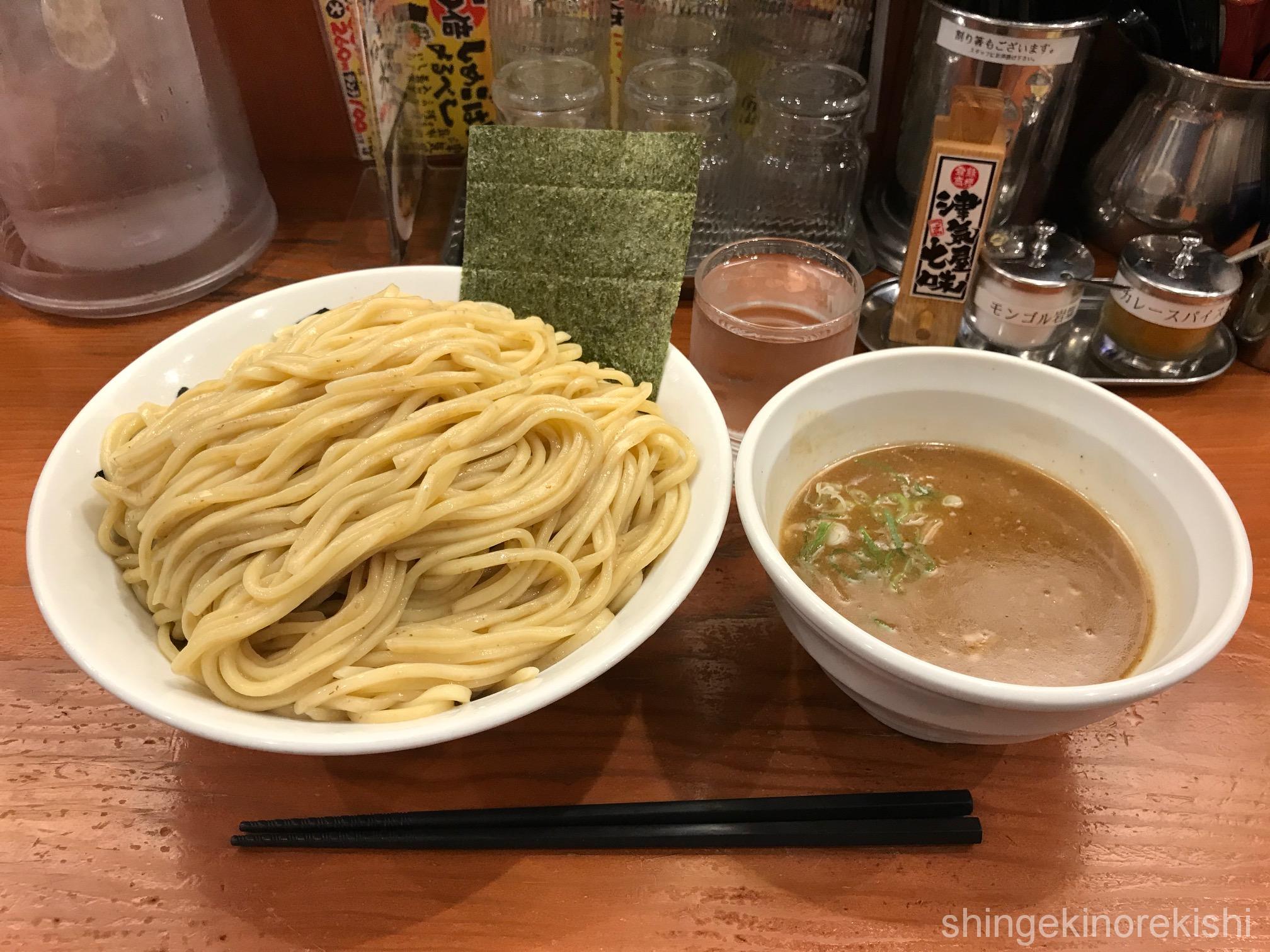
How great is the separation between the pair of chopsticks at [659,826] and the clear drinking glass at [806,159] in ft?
4.61

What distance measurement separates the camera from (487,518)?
3.75 feet

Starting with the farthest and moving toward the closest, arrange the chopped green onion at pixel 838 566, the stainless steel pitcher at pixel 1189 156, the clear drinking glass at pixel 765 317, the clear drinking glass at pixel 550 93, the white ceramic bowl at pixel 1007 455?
the clear drinking glass at pixel 550 93 < the stainless steel pitcher at pixel 1189 156 < the clear drinking glass at pixel 765 317 < the chopped green onion at pixel 838 566 < the white ceramic bowl at pixel 1007 455

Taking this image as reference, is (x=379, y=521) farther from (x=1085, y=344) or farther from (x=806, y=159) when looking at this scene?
(x=1085, y=344)

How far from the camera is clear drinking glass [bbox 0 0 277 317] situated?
1687 mm

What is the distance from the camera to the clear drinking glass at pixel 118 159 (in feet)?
5.53

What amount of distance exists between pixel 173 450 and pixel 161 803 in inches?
18.6

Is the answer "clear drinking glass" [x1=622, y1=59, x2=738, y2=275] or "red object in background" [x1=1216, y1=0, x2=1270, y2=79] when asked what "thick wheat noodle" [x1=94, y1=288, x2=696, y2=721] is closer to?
"clear drinking glass" [x1=622, y1=59, x2=738, y2=275]

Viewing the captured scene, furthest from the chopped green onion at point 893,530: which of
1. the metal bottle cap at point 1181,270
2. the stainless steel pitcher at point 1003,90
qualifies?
the stainless steel pitcher at point 1003,90

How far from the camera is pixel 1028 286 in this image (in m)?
1.68

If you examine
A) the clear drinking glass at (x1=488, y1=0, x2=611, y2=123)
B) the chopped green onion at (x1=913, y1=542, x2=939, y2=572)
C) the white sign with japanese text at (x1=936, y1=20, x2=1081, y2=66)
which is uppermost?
the white sign with japanese text at (x1=936, y1=20, x2=1081, y2=66)

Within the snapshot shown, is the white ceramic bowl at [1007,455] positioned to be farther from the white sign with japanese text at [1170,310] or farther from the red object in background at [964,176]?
the white sign with japanese text at [1170,310]

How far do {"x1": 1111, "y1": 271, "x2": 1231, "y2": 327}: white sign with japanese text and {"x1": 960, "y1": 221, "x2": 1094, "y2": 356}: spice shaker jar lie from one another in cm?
12

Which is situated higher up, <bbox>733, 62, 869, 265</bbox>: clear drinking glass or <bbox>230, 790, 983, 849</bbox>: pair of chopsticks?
<bbox>733, 62, 869, 265</bbox>: clear drinking glass

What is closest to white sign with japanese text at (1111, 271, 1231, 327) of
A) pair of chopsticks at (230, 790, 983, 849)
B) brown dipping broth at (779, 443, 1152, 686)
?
brown dipping broth at (779, 443, 1152, 686)
